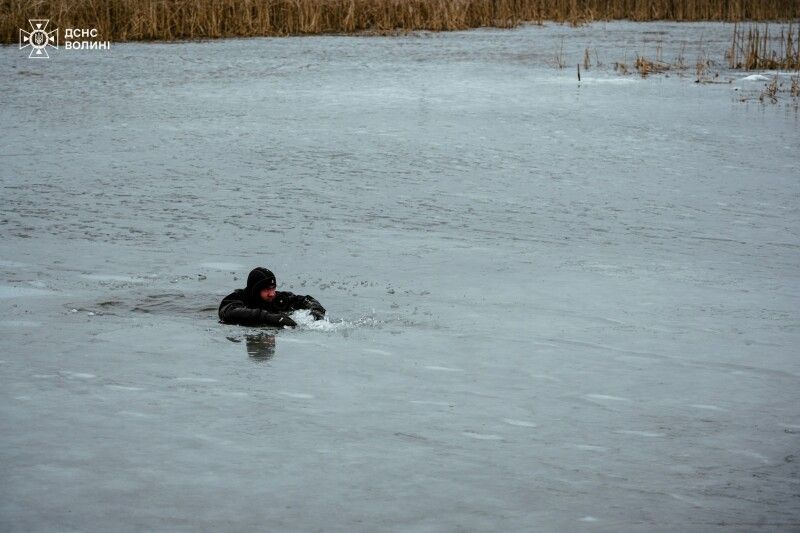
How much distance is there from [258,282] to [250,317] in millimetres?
266

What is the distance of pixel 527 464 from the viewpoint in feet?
17.2

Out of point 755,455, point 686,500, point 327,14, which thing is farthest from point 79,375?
point 327,14

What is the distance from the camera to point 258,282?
7391mm

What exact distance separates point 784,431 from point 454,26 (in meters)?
26.2

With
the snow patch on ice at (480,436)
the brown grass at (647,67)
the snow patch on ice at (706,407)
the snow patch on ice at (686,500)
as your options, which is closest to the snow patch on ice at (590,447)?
the snow patch on ice at (480,436)

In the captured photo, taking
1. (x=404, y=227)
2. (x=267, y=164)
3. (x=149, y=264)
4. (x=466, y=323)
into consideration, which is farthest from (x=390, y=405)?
(x=267, y=164)

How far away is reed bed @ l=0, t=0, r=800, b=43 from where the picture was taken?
26.3 meters

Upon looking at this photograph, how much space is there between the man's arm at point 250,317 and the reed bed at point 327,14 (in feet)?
65.7

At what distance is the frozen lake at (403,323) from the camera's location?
4.91 meters

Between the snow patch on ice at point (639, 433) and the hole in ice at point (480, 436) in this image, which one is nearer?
the hole in ice at point (480, 436)

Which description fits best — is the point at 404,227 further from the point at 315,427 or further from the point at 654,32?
the point at 654,32

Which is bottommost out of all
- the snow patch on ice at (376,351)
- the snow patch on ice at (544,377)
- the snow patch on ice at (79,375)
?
the snow patch on ice at (544,377)

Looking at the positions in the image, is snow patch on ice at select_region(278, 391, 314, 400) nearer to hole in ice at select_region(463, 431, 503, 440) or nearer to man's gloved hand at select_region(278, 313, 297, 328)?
hole in ice at select_region(463, 431, 503, 440)

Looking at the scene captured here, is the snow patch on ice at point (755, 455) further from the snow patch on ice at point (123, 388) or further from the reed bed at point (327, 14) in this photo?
the reed bed at point (327, 14)
